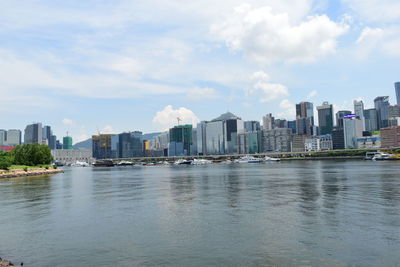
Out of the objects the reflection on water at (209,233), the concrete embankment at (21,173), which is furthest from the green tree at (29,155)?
the reflection on water at (209,233)

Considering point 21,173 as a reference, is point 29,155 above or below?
above

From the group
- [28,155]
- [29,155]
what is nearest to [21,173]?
[28,155]

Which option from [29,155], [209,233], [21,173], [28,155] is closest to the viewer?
[209,233]

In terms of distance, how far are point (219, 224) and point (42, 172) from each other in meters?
143

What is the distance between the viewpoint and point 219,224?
34125 millimetres

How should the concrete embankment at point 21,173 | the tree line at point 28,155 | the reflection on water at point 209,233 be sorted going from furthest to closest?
the tree line at point 28,155 → the concrete embankment at point 21,173 → the reflection on water at point 209,233

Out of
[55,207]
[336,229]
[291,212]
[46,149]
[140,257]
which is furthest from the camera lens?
[46,149]

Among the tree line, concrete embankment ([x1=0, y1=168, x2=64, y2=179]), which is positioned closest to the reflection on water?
concrete embankment ([x1=0, y1=168, x2=64, y2=179])

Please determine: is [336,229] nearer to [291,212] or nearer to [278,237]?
[278,237]

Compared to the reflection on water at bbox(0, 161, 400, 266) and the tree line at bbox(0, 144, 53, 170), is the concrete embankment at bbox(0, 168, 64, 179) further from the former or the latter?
the reflection on water at bbox(0, 161, 400, 266)

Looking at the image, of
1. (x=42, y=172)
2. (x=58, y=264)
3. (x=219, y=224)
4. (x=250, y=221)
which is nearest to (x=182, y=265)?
(x=58, y=264)

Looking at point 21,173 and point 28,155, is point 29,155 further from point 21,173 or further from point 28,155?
point 21,173

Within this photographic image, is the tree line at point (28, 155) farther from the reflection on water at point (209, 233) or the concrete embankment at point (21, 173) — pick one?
the reflection on water at point (209, 233)

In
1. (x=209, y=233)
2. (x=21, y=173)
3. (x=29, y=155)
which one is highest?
(x=29, y=155)
